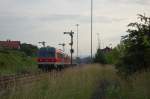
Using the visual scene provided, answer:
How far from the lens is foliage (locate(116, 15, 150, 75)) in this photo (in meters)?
27.2

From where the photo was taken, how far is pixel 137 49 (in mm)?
28125

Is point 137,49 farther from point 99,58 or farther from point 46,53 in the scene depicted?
point 99,58

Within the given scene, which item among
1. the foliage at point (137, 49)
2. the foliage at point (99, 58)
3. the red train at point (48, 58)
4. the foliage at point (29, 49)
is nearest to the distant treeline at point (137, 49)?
the foliage at point (137, 49)

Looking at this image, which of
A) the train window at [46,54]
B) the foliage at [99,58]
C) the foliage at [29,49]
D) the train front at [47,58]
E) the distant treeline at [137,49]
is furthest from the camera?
the foliage at [29,49]

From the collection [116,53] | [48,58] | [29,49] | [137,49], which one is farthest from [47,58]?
[29,49]

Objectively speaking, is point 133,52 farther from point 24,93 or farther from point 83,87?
point 24,93

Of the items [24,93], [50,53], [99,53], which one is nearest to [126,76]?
[24,93]

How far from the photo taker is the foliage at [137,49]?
2716 cm

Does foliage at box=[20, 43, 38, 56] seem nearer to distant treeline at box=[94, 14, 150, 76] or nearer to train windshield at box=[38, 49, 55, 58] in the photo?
train windshield at box=[38, 49, 55, 58]

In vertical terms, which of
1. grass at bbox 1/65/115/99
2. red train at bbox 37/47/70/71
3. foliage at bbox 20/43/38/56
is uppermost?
foliage at bbox 20/43/38/56

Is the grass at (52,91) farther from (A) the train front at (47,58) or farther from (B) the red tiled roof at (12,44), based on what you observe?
(B) the red tiled roof at (12,44)

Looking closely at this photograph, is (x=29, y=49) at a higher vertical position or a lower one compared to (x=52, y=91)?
higher

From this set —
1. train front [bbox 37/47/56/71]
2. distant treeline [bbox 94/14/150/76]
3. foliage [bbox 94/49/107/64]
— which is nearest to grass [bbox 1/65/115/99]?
distant treeline [bbox 94/14/150/76]

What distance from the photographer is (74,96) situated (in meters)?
19.1
